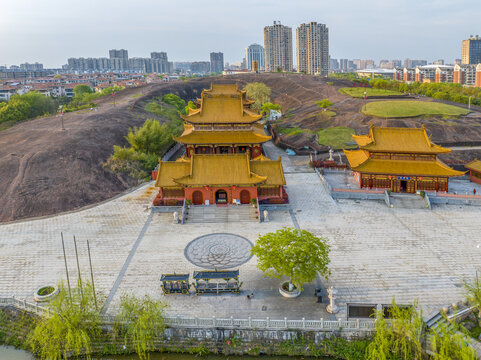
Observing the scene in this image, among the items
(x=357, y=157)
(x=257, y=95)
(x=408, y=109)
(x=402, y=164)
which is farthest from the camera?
(x=257, y=95)

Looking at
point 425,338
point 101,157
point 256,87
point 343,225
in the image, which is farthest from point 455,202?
point 256,87

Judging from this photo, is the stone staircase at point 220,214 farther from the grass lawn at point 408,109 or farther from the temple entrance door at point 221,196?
the grass lawn at point 408,109

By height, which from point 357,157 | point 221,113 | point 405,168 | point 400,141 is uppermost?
point 221,113

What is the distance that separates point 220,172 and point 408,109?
5264 cm

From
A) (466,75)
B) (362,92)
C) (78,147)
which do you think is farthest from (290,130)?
(466,75)

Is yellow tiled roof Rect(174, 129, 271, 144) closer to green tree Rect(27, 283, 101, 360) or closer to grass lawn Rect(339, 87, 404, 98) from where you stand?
green tree Rect(27, 283, 101, 360)

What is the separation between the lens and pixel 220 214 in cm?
3434

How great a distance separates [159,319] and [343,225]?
756 inches

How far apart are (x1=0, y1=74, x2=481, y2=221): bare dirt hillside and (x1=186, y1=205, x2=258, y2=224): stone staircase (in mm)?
14186

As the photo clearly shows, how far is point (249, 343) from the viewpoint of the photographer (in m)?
19.5

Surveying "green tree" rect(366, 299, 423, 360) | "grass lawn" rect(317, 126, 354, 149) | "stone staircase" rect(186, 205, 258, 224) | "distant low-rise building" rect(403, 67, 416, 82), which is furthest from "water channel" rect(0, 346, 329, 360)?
"distant low-rise building" rect(403, 67, 416, 82)

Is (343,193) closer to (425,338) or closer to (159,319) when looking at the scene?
(425,338)

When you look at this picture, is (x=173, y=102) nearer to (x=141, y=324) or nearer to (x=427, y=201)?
(x=427, y=201)

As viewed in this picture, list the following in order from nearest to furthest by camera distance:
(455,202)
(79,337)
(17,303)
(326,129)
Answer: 1. (79,337)
2. (17,303)
3. (455,202)
4. (326,129)
